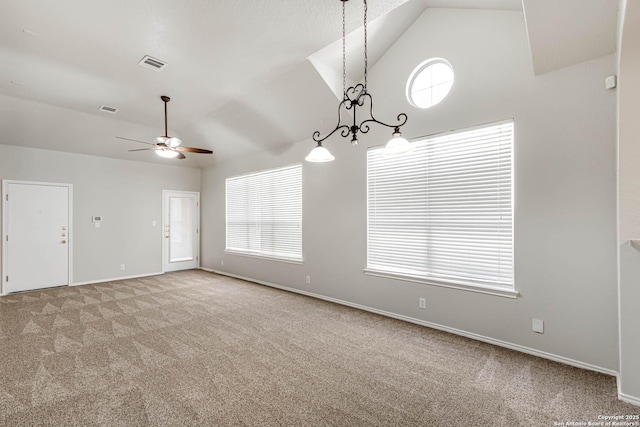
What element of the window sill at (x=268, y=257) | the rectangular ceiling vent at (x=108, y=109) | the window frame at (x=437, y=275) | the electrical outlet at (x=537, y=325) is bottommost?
the electrical outlet at (x=537, y=325)

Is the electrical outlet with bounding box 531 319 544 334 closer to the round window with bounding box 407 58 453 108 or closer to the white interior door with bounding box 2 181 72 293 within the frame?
the round window with bounding box 407 58 453 108

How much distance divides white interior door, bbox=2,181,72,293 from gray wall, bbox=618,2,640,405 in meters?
8.69

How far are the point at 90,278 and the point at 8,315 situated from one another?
2198 mm

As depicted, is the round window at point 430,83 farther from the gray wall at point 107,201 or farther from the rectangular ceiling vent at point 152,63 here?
the gray wall at point 107,201

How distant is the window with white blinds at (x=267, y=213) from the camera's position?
5777 mm

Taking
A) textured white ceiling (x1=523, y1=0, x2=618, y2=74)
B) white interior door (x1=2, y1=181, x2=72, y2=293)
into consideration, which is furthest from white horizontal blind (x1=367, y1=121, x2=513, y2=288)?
white interior door (x1=2, y1=181, x2=72, y2=293)

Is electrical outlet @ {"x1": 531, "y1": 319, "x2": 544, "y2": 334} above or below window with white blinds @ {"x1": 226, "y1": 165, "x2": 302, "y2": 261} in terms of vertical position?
below

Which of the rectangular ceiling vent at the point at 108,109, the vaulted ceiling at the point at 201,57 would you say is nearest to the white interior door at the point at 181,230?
the vaulted ceiling at the point at 201,57

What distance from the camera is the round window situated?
3762 mm

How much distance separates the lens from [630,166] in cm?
209

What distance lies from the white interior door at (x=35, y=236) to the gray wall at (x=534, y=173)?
6567 millimetres

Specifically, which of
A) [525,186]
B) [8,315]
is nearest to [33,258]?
[8,315]

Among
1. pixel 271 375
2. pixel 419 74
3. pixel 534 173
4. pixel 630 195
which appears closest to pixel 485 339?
pixel 534 173

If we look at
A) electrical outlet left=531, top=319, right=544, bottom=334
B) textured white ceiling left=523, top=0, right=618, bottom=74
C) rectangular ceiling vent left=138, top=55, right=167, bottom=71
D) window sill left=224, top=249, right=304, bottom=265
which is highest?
rectangular ceiling vent left=138, top=55, right=167, bottom=71
